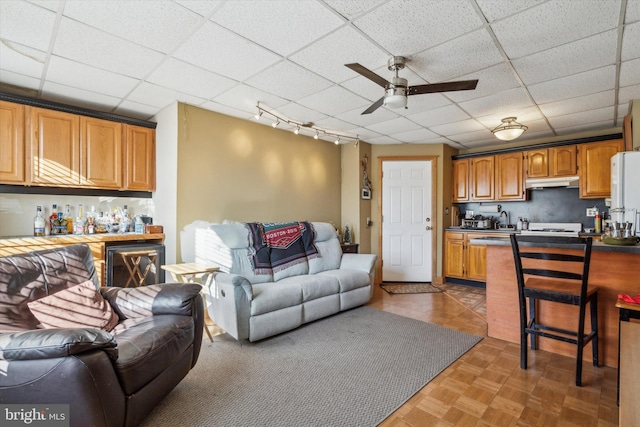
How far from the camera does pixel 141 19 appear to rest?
2070 mm

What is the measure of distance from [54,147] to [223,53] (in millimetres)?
2292

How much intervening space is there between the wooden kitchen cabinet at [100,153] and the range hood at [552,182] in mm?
5917

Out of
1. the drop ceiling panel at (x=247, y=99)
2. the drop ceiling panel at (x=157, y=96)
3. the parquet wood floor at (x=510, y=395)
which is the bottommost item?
the parquet wood floor at (x=510, y=395)

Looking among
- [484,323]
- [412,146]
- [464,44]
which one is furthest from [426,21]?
[412,146]

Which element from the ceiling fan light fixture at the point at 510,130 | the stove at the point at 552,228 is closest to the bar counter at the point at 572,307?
the ceiling fan light fixture at the point at 510,130

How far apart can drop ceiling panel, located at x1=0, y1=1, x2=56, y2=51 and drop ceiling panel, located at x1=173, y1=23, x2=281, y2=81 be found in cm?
81

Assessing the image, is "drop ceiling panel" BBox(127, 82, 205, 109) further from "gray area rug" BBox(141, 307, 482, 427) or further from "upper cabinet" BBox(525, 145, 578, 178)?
"upper cabinet" BBox(525, 145, 578, 178)

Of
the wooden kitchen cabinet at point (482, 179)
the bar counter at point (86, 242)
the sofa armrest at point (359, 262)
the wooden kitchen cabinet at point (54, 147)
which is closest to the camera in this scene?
the bar counter at point (86, 242)

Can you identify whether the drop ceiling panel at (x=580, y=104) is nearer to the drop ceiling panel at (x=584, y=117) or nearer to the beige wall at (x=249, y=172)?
the drop ceiling panel at (x=584, y=117)

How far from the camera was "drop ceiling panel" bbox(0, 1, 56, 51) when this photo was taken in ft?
6.43

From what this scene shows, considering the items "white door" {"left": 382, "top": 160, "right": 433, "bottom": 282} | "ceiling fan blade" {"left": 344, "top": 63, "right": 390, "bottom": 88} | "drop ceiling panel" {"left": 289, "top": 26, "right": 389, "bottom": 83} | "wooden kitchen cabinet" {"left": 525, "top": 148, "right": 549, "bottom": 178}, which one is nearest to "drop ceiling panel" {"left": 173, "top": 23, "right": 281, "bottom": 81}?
"drop ceiling panel" {"left": 289, "top": 26, "right": 389, "bottom": 83}

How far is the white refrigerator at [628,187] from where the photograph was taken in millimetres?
3104

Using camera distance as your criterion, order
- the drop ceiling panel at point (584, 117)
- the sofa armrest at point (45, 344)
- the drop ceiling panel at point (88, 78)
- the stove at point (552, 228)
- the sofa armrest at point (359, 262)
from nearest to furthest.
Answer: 1. the sofa armrest at point (45, 344)
2. the drop ceiling panel at point (88, 78)
3. the drop ceiling panel at point (584, 117)
4. the sofa armrest at point (359, 262)
5. the stove at point (552, 228)

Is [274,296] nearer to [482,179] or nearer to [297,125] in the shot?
[297,125]
